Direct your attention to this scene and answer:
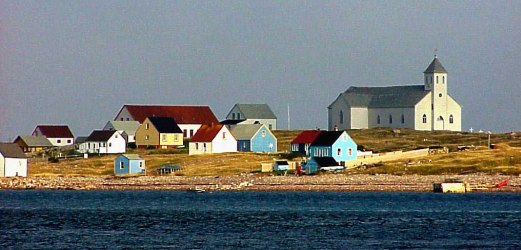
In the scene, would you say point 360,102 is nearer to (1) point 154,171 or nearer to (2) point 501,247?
(1) point 154,171

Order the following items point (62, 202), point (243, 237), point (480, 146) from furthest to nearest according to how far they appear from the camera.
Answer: point (480, 146) → point (62, 202) → point (243, 237)

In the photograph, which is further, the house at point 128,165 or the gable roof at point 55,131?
the gable roof at point 55,131

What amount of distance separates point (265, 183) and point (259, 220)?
26226 millimetres

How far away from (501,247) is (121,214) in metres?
23.0

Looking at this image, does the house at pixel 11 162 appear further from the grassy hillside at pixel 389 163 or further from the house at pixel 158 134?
the house at pixel 158 134

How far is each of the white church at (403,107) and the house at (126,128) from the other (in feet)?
66.8

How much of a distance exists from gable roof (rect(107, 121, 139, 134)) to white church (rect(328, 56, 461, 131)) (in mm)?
20184

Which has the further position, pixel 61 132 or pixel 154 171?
pixel 61 132

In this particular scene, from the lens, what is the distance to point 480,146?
105438 millimetres

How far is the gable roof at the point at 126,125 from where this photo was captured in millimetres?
120688

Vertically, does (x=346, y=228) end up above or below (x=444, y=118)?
below

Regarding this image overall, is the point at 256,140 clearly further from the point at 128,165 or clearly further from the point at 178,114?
the point at 128,165

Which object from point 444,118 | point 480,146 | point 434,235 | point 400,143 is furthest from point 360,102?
point 434,235

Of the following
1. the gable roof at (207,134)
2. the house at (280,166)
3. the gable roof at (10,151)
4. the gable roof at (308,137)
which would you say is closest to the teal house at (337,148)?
the house at (280,166)
